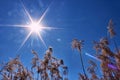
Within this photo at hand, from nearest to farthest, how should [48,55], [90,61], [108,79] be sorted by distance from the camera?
[108,79] → [48,55] → [90,61]

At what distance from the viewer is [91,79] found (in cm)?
4747

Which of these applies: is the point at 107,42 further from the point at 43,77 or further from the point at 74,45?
the point at 43,77

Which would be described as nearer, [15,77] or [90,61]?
[15,77]

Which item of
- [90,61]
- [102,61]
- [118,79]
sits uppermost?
[90,61]

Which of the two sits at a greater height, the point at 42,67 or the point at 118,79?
the point at 42,67

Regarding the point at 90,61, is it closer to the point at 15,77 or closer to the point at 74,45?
the point at 74,45

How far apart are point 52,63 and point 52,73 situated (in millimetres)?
2341

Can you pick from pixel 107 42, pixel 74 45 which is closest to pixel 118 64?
pixel 107 42

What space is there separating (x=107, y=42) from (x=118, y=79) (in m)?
6.92

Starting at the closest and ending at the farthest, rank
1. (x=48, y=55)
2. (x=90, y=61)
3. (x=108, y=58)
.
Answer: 1. (x=108, y=58)
2. (x=48, y=55)
3. (x=90, y=61)

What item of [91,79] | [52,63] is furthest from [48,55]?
[91,79]

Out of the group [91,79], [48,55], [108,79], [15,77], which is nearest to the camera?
[15,77]

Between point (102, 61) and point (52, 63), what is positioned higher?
point (52, 63)

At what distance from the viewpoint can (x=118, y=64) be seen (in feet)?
113
